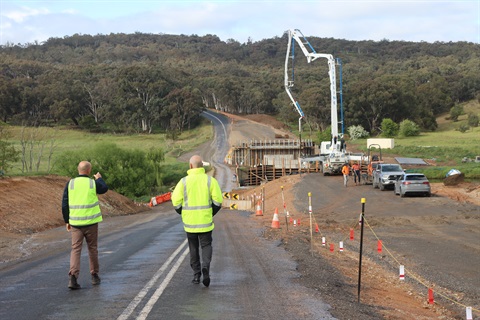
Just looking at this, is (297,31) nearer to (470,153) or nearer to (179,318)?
(470,153)

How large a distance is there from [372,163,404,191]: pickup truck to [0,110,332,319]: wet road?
26443 millimetres

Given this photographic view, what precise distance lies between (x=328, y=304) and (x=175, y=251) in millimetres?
6727

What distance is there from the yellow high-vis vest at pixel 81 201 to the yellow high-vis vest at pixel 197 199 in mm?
1408

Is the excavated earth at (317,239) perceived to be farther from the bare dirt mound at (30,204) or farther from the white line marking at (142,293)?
the white line marking at (142,293)

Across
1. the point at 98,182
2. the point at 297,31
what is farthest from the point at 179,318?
the point at 297,31

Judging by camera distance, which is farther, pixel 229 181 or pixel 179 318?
pixel 229 181

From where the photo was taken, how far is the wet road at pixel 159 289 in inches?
336

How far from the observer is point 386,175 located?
42.1 metres

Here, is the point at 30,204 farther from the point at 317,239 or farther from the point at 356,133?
the point at 356,133

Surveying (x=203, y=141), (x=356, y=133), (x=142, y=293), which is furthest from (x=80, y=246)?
(x=203, y=141)

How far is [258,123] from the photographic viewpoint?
409 feet

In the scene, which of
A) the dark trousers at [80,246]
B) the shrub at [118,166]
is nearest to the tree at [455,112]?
the shrub at [118,166]

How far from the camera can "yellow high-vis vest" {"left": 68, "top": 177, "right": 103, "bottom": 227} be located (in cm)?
1028

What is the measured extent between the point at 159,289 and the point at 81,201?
1.89 metres
